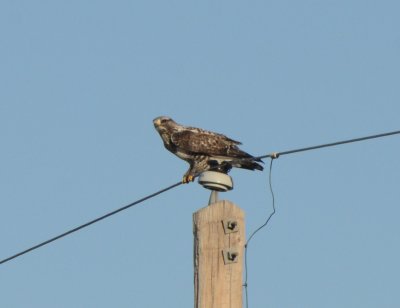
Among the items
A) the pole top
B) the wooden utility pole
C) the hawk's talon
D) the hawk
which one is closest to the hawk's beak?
the hawk

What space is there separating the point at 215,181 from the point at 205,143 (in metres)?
4.57

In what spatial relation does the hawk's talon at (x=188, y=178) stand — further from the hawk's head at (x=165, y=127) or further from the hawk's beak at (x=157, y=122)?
the hawk's beak at (x=157, y=122)

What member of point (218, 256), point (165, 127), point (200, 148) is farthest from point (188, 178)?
point (218, 256)

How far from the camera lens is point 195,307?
7398 millimetres

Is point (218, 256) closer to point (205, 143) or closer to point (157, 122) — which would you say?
point (205, 143)

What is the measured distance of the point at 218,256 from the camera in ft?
24.4

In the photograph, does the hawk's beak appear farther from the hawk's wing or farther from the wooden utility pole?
the wooden utility pole

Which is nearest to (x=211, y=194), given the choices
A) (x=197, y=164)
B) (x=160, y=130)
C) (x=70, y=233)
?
(x=70, y=233)

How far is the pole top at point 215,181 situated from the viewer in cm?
808

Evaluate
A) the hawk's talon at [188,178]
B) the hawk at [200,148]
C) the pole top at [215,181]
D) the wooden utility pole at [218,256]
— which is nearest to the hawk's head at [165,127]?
the hawk at [200,148]

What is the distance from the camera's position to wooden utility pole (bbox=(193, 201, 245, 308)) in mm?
7379

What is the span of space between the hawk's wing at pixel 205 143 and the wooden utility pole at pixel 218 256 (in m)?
4.75

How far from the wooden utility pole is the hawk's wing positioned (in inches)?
187

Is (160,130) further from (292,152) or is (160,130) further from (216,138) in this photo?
(292,152)
